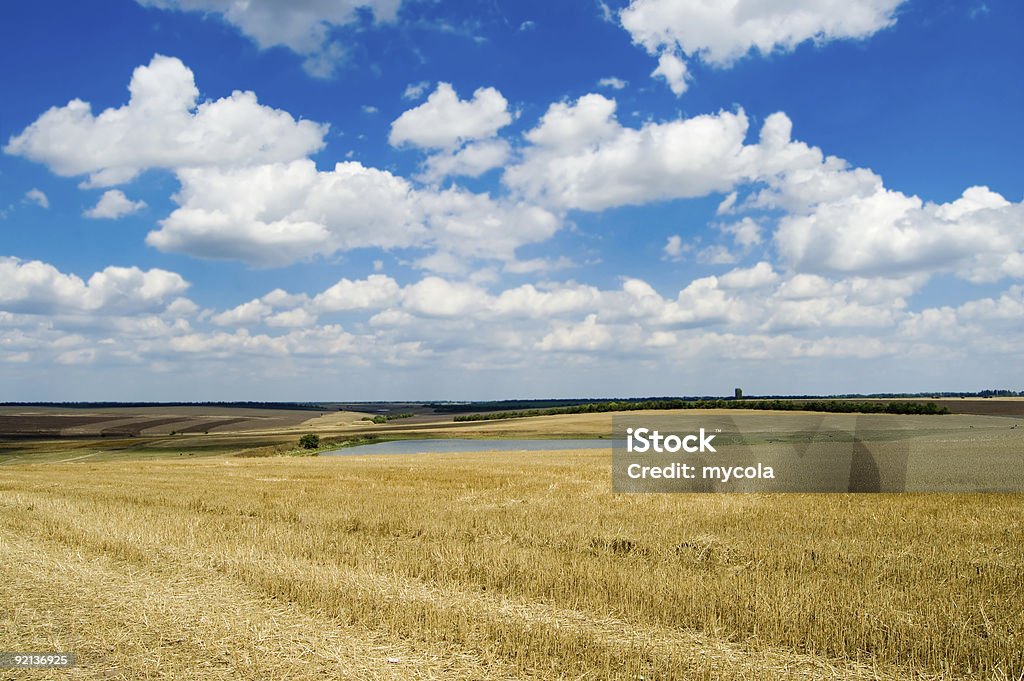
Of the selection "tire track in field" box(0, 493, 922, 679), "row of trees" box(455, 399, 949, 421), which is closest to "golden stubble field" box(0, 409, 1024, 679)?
"tire track in field" box(0, 493, 922, 679)

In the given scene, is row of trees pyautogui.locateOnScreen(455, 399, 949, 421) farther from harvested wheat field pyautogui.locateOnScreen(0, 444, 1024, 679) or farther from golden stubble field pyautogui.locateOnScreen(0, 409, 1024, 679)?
harvested wheat field pyautogui.locateOnScreen(0, 444, 1024, 679)

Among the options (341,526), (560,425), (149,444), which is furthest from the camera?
(560,425)

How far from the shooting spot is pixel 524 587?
444 inches

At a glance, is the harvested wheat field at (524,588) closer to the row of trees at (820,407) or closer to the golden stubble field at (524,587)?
the golden stubble field at (524,587)

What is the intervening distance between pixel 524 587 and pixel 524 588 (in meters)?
0.04

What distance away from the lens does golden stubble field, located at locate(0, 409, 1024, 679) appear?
8312 millimetres

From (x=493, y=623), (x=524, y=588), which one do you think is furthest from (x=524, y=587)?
(x=493, y=623)

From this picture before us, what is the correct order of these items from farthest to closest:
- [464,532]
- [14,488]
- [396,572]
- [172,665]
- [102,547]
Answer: [14,488] < [464,532] < [102,547] < [396,572] < [172,665]

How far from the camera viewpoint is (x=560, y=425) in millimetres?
A: 105188

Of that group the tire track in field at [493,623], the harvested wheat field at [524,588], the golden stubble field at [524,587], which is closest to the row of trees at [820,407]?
the golden stubble field at [524,587]

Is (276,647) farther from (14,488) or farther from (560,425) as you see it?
(560,425)

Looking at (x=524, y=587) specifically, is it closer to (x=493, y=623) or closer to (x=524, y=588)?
(x=524, y=588)

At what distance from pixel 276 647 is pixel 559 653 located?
11.6ft

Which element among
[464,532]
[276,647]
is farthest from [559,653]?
[464,532]
